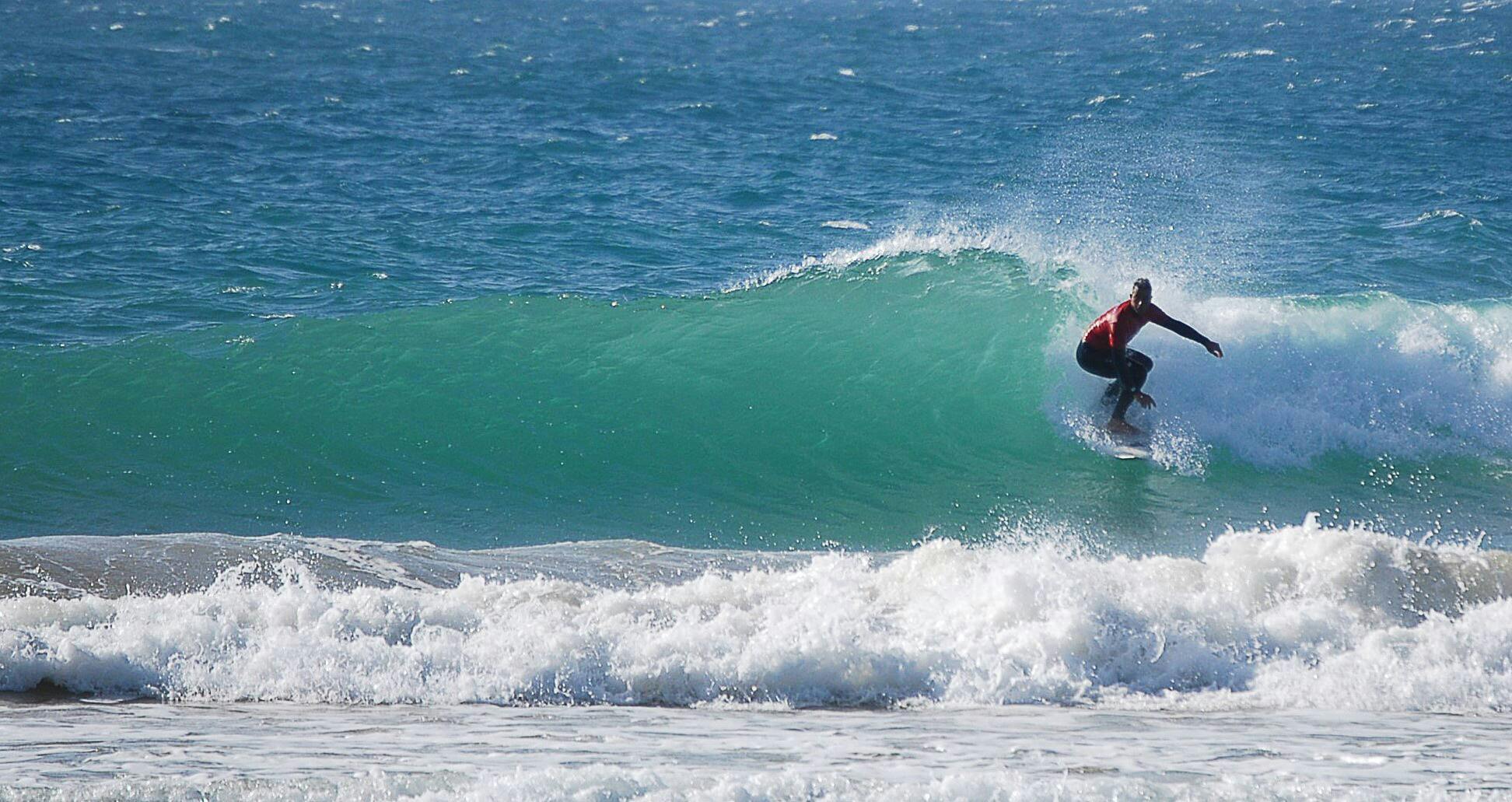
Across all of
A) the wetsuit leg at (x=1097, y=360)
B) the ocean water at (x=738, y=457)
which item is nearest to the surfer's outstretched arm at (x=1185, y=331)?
the wetsuit leg at (x=1097, y=360)

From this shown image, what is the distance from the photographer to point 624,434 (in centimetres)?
1067

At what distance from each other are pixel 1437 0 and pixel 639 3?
34.2 meters

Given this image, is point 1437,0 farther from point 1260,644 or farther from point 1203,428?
point 1260,644

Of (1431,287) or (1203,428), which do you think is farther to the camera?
(1431,287)

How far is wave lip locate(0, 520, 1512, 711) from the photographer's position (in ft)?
19.9

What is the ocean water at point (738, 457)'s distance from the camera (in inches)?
216

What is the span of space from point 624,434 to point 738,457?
3.37ft

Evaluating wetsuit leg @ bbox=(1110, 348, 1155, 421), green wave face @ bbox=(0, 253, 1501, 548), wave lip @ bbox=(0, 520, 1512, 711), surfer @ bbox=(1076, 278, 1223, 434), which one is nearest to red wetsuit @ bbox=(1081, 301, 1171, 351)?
surfer @ bbox=(1076, 278, 1223, 434)

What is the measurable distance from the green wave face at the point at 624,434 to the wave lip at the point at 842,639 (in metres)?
1.87

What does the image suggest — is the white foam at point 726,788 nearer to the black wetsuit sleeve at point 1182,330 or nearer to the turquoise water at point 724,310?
the turquoise water at point 724,310

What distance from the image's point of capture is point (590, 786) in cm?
455

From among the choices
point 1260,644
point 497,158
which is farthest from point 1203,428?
point 497,158

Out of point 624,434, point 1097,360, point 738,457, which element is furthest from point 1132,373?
point 624,434

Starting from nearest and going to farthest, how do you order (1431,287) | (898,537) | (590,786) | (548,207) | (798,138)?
(590,786) < (898,537) < (1431,287) < (548,207) < (798,138)
